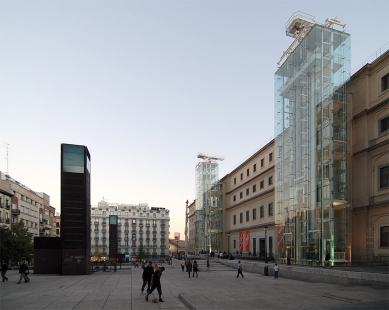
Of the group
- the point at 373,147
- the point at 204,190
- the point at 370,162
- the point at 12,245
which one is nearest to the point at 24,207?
the point at 12,245

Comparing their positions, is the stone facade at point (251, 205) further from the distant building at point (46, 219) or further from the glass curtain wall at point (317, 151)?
the distant building at point (46, 219)

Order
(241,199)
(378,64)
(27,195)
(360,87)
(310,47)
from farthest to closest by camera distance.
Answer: (27,195) < (241,199) < (310,47) < (360,87) < (378,64)

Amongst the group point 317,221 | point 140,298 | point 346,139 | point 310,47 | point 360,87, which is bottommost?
point 140,298

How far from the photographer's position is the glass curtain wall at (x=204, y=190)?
81188 millimetres

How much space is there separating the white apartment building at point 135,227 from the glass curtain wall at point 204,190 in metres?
56.0

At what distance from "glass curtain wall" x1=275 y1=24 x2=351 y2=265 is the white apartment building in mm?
103628

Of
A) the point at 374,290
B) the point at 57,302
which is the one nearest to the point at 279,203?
the point at 374,290

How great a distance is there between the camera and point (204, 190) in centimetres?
8188

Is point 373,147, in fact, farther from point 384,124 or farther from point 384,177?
point 384,177

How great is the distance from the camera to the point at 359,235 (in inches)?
1286

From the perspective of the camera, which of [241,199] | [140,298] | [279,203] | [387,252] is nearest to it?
[140,298]

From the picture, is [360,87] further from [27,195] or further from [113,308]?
[27,195]

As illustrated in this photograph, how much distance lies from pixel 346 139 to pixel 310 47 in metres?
9.20

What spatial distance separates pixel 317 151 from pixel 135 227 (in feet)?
369
